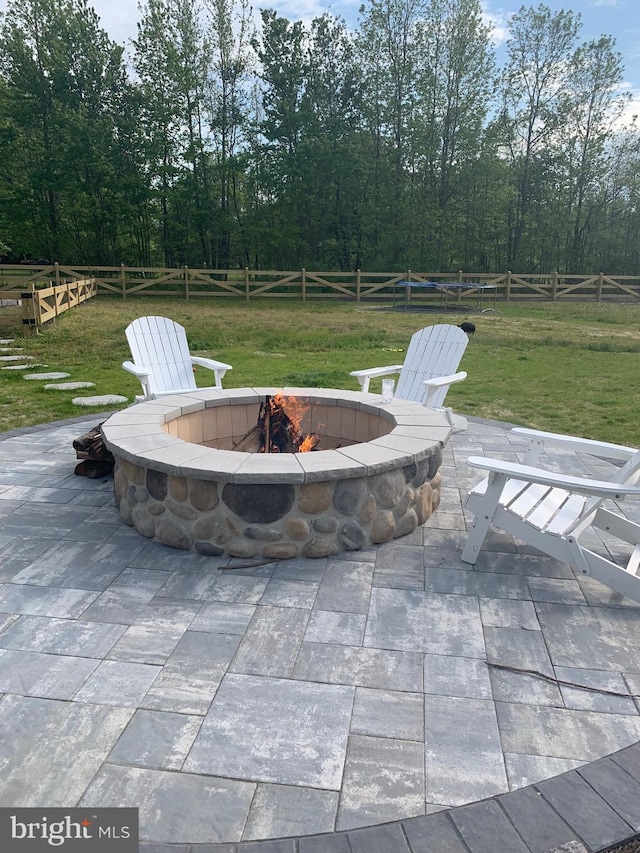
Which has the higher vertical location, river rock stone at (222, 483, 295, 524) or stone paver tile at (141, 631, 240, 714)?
river rock stone at (222, 483, 295, 524)

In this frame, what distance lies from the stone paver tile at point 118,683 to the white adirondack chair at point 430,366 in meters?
3.28

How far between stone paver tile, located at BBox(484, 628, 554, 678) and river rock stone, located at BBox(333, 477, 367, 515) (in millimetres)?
902

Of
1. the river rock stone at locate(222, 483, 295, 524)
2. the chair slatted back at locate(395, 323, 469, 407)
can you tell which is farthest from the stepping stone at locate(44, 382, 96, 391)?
the river rock stone at locate(222, 483, 295, 524)

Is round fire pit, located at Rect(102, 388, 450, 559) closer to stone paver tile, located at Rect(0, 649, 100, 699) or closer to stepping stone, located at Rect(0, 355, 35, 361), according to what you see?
stone paver tile, located at Rect(0, 649, 100, 699)

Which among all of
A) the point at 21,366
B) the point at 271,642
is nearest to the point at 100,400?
the point at 21,366

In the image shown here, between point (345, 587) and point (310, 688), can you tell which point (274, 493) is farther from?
point (310, 688)

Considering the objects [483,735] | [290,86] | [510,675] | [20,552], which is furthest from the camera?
[290,86]

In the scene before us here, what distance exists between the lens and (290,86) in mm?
22594

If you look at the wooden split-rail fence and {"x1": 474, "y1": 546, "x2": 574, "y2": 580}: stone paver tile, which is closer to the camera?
{"x1": 474, "y1": 546, "x2": 574, "y2": 580}: stone paver tile

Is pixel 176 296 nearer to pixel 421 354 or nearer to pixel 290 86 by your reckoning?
pixel 290 86

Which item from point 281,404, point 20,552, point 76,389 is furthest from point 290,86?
point 20,552

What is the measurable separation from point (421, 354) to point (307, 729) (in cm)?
417

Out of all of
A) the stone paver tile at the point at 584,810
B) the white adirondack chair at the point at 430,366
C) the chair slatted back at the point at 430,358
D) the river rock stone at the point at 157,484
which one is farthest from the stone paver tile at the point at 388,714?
the chair slatted back at the point at 430,358

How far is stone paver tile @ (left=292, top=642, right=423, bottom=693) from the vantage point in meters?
2.05
